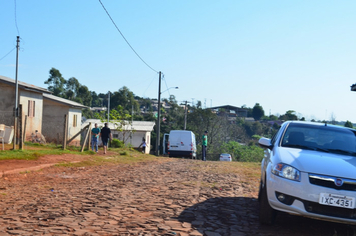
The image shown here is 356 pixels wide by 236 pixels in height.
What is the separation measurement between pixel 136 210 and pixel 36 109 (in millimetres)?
25434

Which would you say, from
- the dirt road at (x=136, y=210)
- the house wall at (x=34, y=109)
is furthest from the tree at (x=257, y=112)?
the dirt road at (x=136, y=210)

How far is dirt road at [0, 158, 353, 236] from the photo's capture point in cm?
534

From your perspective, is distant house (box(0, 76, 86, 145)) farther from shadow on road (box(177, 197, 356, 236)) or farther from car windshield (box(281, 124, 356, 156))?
car windshield (box(281, 124, 356, 156))

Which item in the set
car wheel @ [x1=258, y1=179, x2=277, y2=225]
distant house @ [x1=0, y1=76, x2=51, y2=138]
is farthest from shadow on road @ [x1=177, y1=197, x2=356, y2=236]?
distant house @ [x1=0, y1=76, x2=51, y2=138]

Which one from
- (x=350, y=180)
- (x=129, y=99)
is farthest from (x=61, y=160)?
(x=129, y=99)

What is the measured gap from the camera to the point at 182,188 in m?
9.20

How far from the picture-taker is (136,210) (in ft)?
21.4

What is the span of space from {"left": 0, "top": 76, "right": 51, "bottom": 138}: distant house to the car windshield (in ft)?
71.5

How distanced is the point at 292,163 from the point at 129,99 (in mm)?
73315

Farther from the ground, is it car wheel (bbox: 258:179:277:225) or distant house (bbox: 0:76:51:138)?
distant house (bbox: 0:76:51:138)

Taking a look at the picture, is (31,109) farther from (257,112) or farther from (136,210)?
(257,112)

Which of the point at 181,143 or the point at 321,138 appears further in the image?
the point at 181,143

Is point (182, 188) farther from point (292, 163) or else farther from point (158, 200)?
point (292, 163)

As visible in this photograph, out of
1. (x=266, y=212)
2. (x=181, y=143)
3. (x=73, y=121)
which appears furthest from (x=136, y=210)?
(x=73, y=121)
